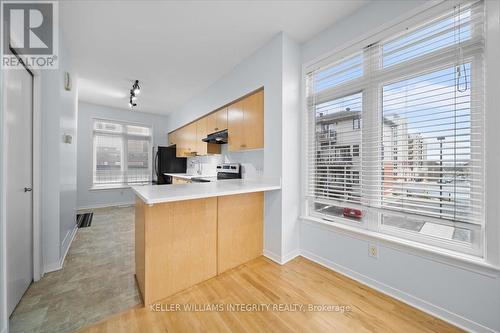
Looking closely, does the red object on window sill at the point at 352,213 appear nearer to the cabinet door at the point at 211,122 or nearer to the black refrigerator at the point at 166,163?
the cabinet door at the point at 211,122

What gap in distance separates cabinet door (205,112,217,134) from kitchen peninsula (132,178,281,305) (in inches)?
70.7

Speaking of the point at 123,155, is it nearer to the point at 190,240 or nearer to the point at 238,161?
the point at 238,161

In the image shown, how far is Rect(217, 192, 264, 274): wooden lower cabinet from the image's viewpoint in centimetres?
209

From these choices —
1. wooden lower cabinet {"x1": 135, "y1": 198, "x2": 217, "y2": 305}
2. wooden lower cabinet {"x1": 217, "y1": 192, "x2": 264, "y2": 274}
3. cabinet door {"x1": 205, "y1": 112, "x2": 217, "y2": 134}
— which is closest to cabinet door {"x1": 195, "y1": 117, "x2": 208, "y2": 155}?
cabinet door {"x1": 205, "y1": 112, "x2": 217, "y2": 134}

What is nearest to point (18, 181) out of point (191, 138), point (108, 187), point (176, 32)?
point (176, 32)

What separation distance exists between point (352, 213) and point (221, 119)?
2447 mm

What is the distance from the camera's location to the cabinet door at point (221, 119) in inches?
132

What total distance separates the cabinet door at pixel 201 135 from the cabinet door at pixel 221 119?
0.51 m

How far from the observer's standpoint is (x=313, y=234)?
2.36 metres

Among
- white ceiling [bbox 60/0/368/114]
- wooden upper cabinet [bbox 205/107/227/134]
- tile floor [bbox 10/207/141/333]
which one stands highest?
white ceiling [bbox 60/0/368/114]

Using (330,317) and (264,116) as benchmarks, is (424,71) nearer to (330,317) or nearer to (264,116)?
(264,116)

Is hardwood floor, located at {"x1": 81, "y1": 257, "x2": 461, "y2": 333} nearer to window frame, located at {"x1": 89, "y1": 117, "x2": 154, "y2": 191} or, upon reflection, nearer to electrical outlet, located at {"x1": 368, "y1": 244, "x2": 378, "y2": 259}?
electrical outlet, located at {"x1": 368, "y1": 244, "x2": 378, "y2": 259}

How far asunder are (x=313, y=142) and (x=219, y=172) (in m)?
1.89

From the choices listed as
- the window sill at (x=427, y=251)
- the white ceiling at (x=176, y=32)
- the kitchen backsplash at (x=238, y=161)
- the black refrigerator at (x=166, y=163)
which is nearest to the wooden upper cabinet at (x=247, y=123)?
the kitchen backsplash at (x=238, y=161)
